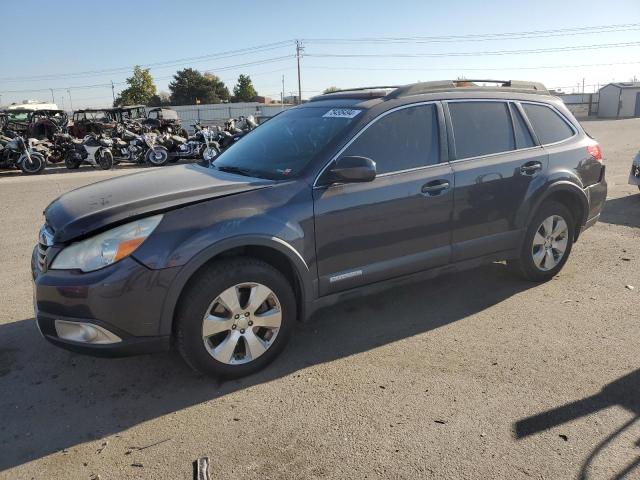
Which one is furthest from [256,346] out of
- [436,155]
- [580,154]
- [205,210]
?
[580,154]

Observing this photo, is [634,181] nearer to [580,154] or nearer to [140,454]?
[580,154]

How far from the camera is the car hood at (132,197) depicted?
3068 mm

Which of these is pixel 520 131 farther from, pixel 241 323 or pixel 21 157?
pixel 21 157

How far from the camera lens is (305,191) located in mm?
3484

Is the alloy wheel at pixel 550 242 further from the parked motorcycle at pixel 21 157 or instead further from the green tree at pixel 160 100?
the green tree at pixel 160 100

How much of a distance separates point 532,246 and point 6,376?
428cm

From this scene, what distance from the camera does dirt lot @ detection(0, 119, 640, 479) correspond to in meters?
2.63

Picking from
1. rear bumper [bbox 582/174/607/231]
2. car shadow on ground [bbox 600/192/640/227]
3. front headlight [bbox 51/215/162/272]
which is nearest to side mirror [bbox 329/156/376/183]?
front headlight [bbox 51/215/162/272]

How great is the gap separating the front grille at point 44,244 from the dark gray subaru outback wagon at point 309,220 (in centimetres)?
1

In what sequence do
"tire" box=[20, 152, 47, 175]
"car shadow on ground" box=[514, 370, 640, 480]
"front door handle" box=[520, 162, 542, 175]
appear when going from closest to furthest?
"car shadow on ground" box=[514, 370, 640, 480] → "front door handle" box=[520, 162, 542, 175] → "tire" box=[20, 152, 47, 175]

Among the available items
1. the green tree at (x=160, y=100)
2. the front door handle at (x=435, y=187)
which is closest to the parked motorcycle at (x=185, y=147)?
the front door handle at (x=435, y=187)

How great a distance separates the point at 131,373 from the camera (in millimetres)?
3512

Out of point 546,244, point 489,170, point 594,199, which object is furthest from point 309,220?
point 594,199

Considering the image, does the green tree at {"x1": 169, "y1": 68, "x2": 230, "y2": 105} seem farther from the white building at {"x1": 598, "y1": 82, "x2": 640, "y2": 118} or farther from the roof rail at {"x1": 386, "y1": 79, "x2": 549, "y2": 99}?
the roof rail at {"x1": 386, "y1": 79, "x2": 549, "y2": 99}
